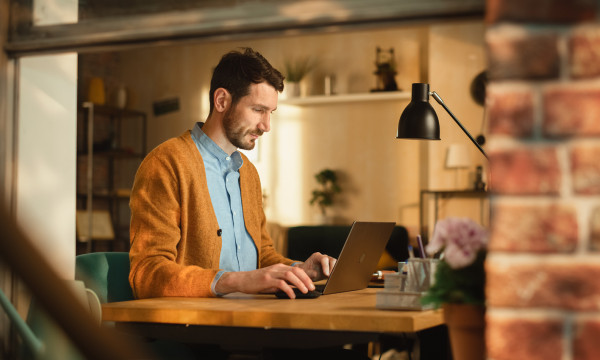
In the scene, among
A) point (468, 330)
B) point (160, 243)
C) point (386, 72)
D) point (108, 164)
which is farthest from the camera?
point (108, 164)

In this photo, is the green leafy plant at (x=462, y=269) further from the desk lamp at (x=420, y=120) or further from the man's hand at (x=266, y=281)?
the desk lamp at (x=420, y=120)

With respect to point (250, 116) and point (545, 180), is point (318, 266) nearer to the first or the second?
point (250, 116)

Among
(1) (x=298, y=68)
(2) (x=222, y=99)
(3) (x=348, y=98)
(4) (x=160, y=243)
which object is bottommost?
(4) (x=160, y=243)

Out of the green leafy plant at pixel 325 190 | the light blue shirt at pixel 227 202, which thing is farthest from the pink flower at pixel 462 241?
the green leafy plant at pixel 325 190

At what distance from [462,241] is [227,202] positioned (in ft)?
4.85

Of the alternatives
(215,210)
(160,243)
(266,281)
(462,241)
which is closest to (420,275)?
(266,281)

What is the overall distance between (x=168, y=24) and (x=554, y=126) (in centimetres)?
87

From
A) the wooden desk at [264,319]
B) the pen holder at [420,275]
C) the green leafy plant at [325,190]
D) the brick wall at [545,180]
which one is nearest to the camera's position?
the brick wall at [545,180]

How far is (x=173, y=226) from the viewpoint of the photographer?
227 centimetres

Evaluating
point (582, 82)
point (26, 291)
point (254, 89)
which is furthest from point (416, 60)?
point (26, 291)

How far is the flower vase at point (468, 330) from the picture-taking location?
3.89 ft

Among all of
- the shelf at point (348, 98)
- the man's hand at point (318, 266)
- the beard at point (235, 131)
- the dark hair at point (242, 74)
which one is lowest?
the man's hand at point (318, 266)

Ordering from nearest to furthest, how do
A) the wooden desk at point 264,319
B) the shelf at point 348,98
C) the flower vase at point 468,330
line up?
the flower vase at point 468,330 → the wooden desk at point 264,319 → the shelf at point 348,98

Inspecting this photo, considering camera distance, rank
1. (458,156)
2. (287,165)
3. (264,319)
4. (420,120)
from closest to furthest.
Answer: (264,319), (420,120), (458,156), (287,165)
